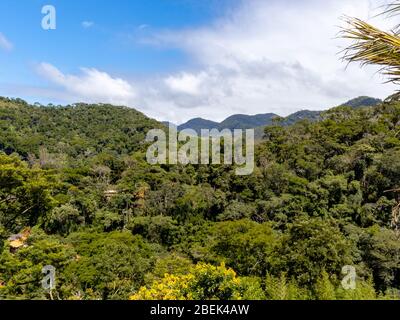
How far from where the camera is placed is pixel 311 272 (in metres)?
13.4

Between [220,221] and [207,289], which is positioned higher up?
[207,289]

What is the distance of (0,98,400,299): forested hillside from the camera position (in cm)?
959

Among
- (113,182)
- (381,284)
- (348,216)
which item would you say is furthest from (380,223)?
(113,182)

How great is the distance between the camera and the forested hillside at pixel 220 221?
9586 millimetres

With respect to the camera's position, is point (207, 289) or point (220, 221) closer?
point (207, 289)

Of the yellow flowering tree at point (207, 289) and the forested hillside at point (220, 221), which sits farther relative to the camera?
the forested hillside at point (220, 221)

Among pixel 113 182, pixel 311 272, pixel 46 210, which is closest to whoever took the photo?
pixel 46 210

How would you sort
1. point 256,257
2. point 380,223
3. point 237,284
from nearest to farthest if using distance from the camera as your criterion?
point 237,284 → point 256,257 → point 380,223

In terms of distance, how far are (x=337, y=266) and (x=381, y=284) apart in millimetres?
4469

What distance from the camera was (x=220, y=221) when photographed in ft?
81.1

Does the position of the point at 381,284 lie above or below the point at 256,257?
below

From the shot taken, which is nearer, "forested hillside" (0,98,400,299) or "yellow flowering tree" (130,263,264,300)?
"yellow flowering tree" (130,263,264,300)
